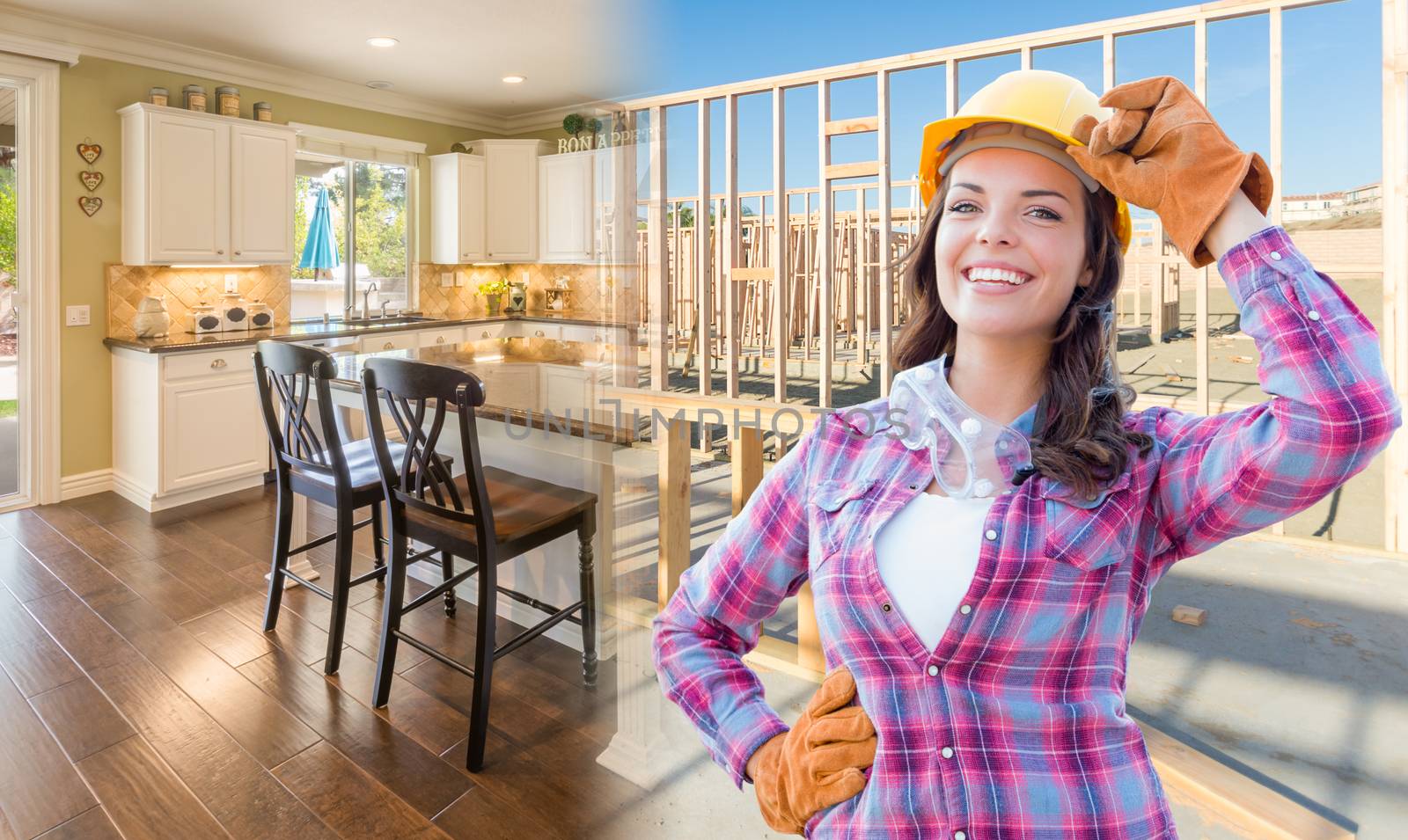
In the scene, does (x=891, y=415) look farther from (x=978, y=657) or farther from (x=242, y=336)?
(x=242, y=336)

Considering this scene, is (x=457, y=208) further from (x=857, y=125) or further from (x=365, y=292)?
(x=857, y=125)

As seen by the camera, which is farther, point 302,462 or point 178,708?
point 302,462

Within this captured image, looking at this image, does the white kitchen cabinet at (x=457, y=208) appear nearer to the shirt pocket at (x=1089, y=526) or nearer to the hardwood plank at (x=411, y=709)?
the hardwood plank at (x=411, y=709)

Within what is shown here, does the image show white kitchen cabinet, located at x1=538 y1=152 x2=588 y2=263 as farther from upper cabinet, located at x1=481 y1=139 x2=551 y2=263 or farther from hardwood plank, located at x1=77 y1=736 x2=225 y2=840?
hardwood plank, located at x1=77 y1=736 x2=225 y2=840

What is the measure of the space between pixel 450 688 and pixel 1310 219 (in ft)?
9.23

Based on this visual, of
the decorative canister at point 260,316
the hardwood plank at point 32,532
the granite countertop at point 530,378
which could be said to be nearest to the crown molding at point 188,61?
the decorative canister at point 260,316

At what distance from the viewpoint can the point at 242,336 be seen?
467 cm

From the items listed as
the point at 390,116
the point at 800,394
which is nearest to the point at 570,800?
the point at 800,394

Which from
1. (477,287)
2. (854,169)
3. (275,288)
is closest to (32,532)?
(275,288)

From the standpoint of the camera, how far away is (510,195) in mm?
6348

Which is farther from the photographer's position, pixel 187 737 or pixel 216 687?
pixel 216 687

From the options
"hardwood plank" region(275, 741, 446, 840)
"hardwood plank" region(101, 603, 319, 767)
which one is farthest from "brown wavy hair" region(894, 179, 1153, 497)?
"hardwood plank" region(101, 603, 319, 767)

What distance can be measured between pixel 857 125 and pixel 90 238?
4.27 m

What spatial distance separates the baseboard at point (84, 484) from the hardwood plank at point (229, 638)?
7.27 ft
